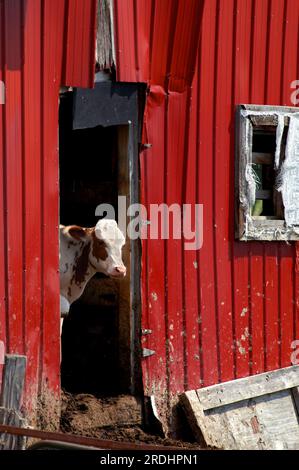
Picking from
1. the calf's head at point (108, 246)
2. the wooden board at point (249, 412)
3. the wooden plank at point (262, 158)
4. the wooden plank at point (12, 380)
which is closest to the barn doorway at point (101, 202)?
the calf's head at point (108, 246)

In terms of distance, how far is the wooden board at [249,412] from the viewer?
9695 millimetres

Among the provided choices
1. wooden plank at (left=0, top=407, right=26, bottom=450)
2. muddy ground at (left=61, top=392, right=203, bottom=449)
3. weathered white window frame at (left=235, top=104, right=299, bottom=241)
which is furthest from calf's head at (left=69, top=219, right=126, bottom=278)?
wooden plank at (left=0, top=407, right=26, bottom=450)

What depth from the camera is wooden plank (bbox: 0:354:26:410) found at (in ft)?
22.7

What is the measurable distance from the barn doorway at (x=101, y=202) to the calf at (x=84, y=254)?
31 cm

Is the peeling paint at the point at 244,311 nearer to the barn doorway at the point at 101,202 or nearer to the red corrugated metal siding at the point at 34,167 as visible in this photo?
the barn doorway at the point at 101,202

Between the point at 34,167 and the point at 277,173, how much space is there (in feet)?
9.37

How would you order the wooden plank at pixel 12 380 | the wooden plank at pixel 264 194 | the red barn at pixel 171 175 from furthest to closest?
the wooden plank at pixel 264 194 → the red barn at pixel 171 175 → the wooden plank at pixel 12 380

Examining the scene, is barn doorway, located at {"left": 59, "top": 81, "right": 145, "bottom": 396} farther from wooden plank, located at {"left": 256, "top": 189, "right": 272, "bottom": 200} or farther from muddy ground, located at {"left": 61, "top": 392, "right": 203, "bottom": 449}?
wooden plank, located at {"left": 256, "top": 189, "right": 272, "bottom": 200}

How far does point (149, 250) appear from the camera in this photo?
9.59 metres

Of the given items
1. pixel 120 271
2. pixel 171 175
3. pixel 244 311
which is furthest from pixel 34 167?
pixel 244 311

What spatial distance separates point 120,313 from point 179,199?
1.25 metres

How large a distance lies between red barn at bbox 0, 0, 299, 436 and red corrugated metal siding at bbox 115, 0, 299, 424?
0.04ft
